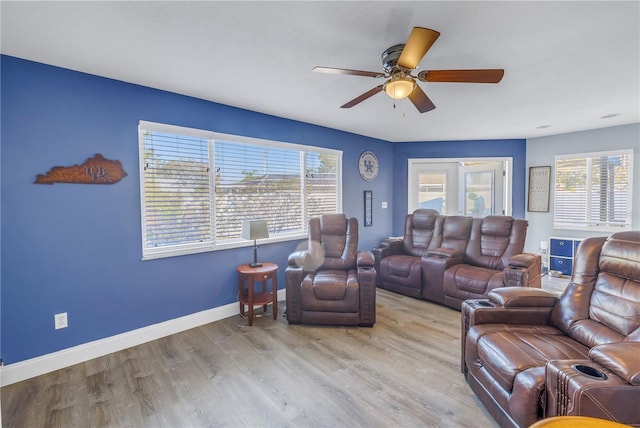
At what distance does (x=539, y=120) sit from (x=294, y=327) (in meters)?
4.41

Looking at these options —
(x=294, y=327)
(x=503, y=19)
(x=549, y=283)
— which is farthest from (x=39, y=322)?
(x=549, y=283)

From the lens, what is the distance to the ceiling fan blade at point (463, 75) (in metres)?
1.78

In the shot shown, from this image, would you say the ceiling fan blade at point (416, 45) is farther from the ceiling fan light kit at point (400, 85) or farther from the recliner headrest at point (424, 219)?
the recliner headrest at point (424, 219)

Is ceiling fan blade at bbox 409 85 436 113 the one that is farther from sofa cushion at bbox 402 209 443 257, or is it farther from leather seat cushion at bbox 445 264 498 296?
sofa cushion at bbox 402 209 443 257

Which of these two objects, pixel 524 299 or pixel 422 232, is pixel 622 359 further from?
pixel 422 232

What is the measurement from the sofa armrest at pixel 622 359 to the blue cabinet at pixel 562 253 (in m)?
4.56

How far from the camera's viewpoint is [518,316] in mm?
2029

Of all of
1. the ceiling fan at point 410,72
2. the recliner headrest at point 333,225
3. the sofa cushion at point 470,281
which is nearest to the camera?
the ceiling fan at point 410,72

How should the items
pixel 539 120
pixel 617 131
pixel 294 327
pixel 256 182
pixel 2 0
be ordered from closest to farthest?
pixel 2 0, pixel 294 327, pixel 256 182, pixel 539 120, pixel 617 131

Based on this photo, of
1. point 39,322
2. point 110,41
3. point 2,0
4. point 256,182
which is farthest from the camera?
point 256,182

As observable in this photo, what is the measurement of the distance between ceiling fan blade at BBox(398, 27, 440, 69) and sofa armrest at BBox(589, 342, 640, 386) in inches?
69.1

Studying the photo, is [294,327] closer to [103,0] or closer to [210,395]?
[210,395]

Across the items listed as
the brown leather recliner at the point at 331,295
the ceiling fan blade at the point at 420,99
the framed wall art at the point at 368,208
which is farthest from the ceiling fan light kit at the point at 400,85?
the framed wall art at the point at 368,208

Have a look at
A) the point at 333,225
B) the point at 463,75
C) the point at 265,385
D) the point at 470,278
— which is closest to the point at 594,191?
the point at 470,278
